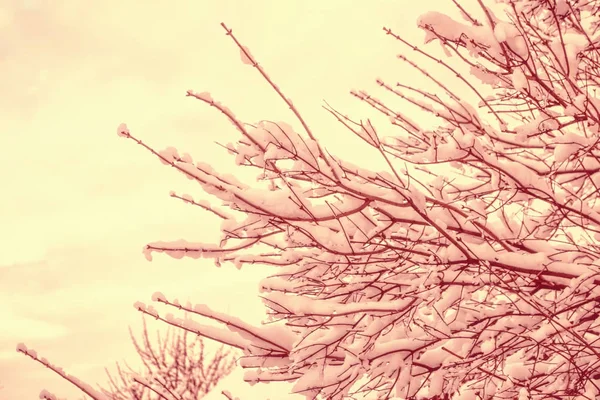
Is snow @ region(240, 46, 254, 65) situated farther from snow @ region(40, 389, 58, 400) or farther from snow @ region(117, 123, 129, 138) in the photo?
snow @ region(40, 389, 58, 400)

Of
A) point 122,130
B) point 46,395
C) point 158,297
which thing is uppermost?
point 122,130

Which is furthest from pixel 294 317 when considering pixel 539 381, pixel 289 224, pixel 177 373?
pixel 177 373

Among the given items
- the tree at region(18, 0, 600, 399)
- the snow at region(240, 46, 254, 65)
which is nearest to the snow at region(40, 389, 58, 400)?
the tree at region(18, 0, 600, 399)

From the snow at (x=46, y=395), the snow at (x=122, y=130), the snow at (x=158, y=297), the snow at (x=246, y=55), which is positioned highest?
the snow at (x=246, y=55)

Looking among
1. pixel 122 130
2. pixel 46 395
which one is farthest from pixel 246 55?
pixel 46 395

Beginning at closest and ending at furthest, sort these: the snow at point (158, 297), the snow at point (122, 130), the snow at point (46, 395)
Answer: the snow at point (122, 130)
the snow at point (46, 395)
the snow at point (158, 297)

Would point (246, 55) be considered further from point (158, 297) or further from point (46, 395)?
point (46, 395)

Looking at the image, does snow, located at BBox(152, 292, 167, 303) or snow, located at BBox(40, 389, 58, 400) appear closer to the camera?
snow, located at BBox(40, 389, 58, 400)

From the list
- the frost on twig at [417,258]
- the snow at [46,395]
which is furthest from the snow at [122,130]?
the snow at [46,395]

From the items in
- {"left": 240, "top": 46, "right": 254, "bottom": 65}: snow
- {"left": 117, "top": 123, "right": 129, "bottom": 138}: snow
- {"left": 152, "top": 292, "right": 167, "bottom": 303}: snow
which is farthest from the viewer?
{"left": 152, "top": 292, "right": 167, "bottom": 303}: snow

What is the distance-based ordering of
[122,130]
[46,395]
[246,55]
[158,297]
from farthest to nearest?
[158,297] < [46,395] < [122,130] < [246,55]

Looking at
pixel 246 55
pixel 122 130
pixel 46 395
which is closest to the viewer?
pixel 246 55

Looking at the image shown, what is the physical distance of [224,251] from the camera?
116 inches

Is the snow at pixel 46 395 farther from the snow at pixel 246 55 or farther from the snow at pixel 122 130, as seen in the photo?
the snow at pixel 246 55
